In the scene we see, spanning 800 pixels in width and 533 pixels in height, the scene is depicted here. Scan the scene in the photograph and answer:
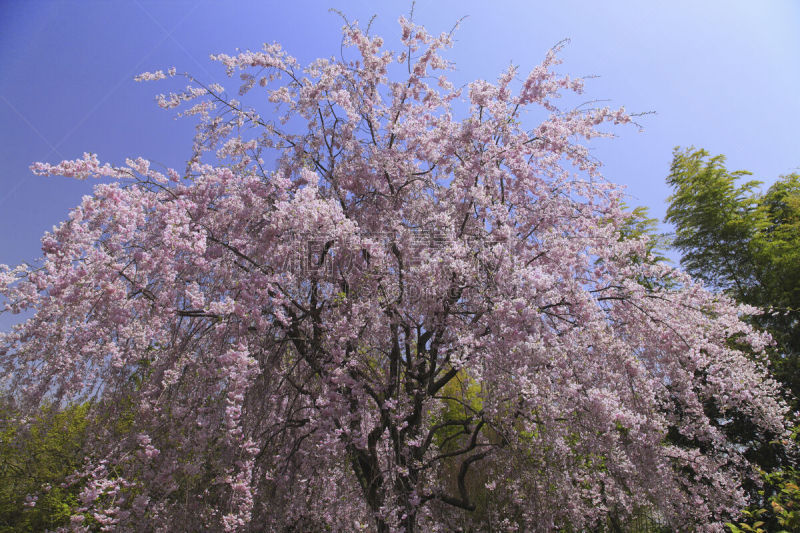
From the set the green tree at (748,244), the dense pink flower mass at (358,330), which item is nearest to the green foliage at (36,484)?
the dense pink flower mass at (358,330)

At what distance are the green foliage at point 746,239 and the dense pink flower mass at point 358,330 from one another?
5024 mm

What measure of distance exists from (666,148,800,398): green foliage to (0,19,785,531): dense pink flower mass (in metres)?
5.02

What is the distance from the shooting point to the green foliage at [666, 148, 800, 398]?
7906 millimetres

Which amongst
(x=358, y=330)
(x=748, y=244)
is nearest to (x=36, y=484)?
(x=358, y=330)

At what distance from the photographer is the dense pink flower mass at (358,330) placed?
334cm

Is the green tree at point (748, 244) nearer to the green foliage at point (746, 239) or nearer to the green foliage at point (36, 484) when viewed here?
the green foliage at point (746, 239)

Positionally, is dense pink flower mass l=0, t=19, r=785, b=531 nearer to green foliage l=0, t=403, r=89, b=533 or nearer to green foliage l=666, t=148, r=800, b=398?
green foliage l=0, t=403, r=89, b=533

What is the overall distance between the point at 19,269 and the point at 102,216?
0.75 m

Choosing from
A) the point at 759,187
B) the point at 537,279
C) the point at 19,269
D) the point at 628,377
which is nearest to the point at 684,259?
the point at 759,187

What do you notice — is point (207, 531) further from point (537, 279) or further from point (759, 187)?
point (759, 187)

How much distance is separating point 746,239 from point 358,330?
9651 mm

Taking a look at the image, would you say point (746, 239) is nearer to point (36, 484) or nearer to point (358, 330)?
point (358, 330)

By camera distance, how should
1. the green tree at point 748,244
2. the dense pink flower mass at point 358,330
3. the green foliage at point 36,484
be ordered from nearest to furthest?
the dense pink flower mass at point 358,330
the green foliage at point 36,484
the green tree at point 748,244

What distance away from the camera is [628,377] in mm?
4152
